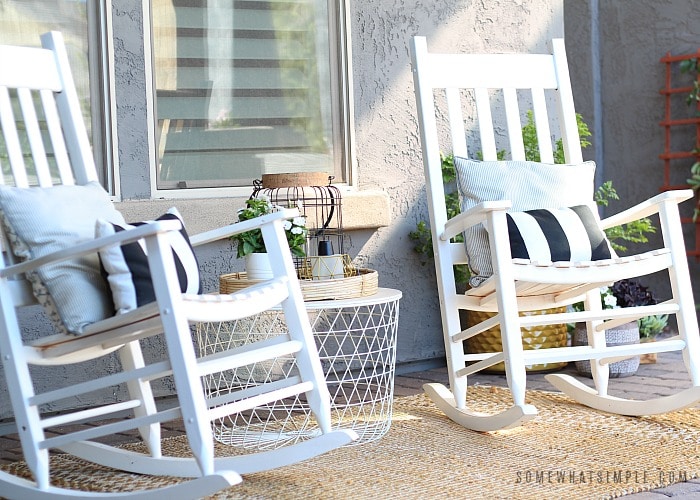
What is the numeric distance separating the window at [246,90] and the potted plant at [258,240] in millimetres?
785

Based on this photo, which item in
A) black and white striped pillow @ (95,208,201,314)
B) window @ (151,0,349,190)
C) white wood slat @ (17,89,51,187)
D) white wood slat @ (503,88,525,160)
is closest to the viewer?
black and white striped pillow @ (95,208,201,314)

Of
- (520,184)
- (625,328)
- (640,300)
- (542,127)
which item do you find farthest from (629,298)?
(520,184)

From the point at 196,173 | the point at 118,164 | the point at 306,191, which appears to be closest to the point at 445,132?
the point at 306,191

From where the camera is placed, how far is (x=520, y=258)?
8.20 ft

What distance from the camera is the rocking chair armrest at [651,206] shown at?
8.55 feet

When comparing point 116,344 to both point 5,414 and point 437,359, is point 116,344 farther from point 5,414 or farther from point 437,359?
point 437,359

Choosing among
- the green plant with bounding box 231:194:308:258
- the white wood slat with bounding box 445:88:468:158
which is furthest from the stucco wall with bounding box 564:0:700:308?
the green plant with bounding box 231:194:308:258

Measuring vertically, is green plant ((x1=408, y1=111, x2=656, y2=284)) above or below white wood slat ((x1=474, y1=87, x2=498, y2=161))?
below

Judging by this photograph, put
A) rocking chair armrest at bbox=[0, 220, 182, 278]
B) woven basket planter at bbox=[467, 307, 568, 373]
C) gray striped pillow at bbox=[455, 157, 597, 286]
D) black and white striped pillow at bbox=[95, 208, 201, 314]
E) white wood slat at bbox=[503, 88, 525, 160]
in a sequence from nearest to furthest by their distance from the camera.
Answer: rocking chair armrest at bbox=[0, 220, 182, 278] < black and white striped pillow at bbox=[95, 208, 201, 314] < gray striped pillow at bbox=[455, 157, 597, 286] < white wood slat at bbox=[503, 88, 525, 160] < woven basket planter at bbox=[467, 307, 568, 373]

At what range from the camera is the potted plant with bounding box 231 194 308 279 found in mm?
2564

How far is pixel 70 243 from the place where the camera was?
6.95 ft

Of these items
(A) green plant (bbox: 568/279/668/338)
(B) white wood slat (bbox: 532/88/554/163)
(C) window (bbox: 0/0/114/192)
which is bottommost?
(A) green plant (bbox: 568/279/668/338)

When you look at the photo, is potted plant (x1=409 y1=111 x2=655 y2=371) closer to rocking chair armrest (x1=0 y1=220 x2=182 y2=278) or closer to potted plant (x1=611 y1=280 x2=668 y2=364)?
potted plant (x1=611 y1=280 x2=668 y2=364)

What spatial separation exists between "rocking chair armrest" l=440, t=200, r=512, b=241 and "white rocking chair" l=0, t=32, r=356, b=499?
0.46 m
